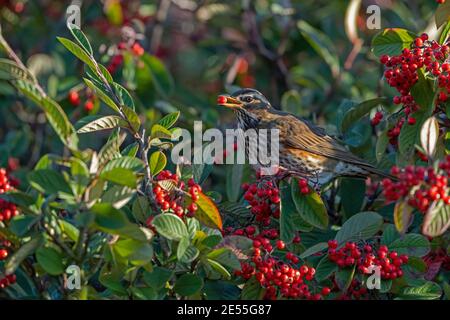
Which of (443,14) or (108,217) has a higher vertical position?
(443,14)

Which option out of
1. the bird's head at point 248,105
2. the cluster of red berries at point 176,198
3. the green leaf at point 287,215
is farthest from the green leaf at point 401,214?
the bird's head at point 248,105

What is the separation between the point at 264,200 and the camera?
13.1 ft

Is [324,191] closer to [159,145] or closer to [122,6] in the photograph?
[159,145]

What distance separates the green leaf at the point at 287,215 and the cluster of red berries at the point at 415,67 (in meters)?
0.76

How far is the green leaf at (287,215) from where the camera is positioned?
382 centimetres

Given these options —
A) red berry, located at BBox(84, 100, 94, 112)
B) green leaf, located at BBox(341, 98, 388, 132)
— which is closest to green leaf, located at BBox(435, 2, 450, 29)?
green leaf, located at BBox(341, 98, 388, 132)

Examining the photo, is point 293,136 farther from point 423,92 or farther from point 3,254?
point 3,254

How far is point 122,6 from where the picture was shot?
306 inches

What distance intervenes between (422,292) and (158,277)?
131 cm

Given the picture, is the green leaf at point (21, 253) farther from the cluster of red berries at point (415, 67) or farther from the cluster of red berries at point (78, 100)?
the cluster of red berries at point (78, 100)

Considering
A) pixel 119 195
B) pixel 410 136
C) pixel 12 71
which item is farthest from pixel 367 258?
pixel 12 71
